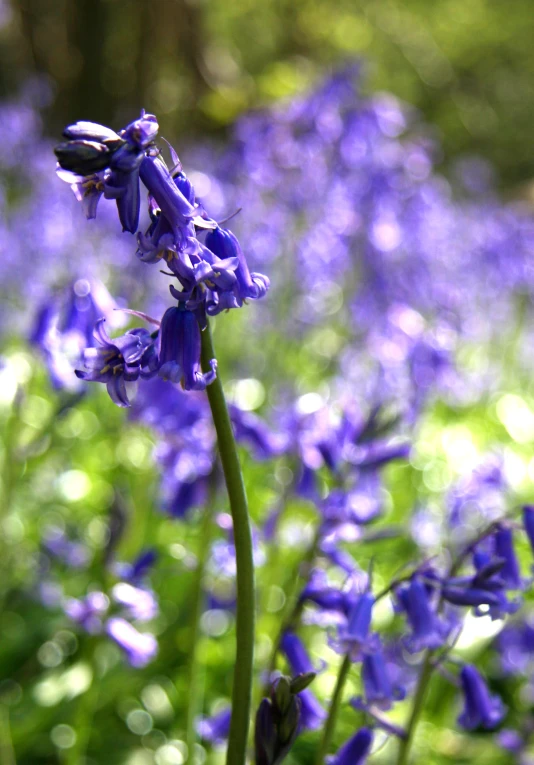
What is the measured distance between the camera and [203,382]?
3.56 ft

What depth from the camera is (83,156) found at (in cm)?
97

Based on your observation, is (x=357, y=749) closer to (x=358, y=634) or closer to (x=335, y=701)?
(x=335, y=701)

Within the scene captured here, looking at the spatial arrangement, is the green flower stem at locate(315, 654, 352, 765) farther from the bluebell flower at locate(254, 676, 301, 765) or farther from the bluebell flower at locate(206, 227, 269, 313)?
the bluebell flower at locate(206, 227, 269, 313)

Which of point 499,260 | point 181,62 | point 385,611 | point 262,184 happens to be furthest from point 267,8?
point 385,611

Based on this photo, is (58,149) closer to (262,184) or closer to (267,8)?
(262,184)

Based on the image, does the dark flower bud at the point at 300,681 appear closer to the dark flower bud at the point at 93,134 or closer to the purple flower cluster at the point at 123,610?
the dark flower bud at the point at 93,134

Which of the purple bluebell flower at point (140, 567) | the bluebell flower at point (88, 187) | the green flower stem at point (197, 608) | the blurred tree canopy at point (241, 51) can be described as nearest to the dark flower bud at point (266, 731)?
the bluebell flower at point (88, 187)

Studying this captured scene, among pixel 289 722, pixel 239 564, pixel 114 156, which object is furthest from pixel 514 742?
pixel 114 156

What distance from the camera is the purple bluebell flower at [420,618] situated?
59.0 inches

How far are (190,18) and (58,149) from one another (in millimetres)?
14794

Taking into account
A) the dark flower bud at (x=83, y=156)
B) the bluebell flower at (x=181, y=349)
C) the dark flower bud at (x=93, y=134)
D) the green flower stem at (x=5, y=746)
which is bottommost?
the green flower stem at (x=5, y=746)

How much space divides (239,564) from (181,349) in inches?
12.2

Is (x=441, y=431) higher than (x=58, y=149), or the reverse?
(x=58, y=149)

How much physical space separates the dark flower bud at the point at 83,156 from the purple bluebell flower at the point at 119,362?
25 centimetres
